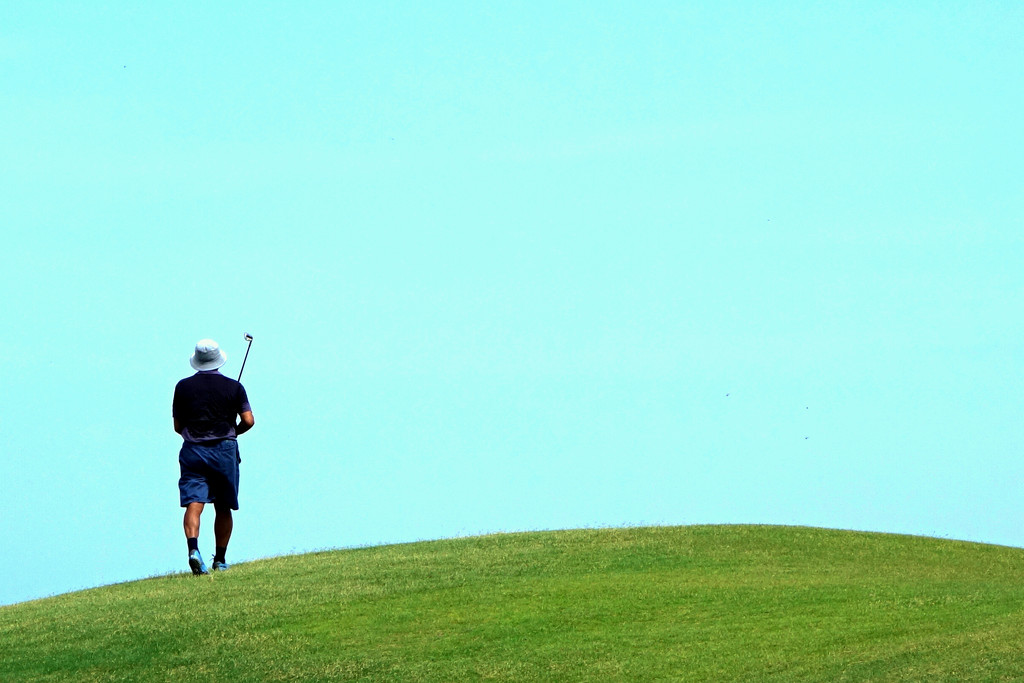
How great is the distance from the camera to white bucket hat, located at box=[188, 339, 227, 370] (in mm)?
14102

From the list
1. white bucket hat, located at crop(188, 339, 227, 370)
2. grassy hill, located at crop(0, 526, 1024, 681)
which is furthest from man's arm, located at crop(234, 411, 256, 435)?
grassy hill, located at crop(0, 526, 1024, 681)

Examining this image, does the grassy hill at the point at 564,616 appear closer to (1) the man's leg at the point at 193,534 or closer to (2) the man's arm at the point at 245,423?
(1) the man's leg at the point at 193,534

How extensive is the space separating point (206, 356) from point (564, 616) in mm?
5377

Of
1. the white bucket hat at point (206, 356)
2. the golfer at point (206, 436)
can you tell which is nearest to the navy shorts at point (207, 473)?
the golfer at point (206, 436)

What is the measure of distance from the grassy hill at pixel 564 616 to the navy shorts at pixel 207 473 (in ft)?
2.91

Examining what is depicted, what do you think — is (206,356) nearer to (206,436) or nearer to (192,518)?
(206,436)

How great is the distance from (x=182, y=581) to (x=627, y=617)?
5247mm

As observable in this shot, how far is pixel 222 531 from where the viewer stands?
14.3 m

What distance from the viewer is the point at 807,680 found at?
9.12m

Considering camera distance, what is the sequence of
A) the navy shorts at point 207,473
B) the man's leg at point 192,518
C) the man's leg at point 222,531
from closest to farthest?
the man's leg at point 192,518
the navy shorts at point 207,473
the man's leg at point 222,531

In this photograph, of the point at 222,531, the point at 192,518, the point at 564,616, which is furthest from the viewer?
the point at 222,531

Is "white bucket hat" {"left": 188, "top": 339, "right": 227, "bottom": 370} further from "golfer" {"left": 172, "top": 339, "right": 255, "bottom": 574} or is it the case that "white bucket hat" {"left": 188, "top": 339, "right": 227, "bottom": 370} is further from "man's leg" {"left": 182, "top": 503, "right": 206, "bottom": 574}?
"man's leg" {"left": 182, "top": 503, "right": 206, "bottom": 574}

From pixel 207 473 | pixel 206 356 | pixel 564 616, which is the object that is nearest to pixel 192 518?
pixel 207 473

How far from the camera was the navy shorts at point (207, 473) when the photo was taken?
13875 millimetres
